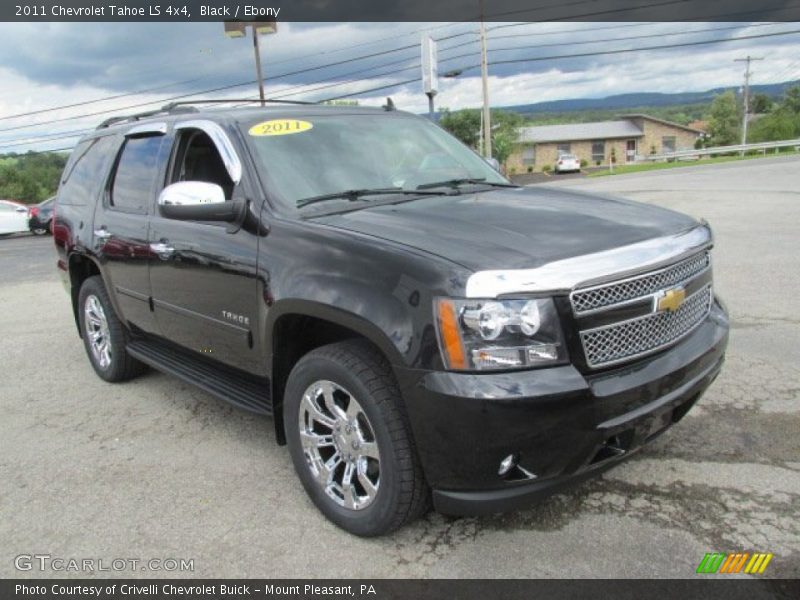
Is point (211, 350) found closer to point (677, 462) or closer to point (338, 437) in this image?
point (338, 437)

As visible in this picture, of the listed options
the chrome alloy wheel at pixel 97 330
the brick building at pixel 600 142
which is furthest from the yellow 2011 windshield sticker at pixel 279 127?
the brick building at pixel 600 142

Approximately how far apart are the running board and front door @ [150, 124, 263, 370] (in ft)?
0.37

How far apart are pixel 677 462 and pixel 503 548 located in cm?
118

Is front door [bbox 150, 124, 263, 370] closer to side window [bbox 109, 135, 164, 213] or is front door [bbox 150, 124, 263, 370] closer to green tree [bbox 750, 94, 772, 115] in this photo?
side window [bbox 109, 135, 164, 213]

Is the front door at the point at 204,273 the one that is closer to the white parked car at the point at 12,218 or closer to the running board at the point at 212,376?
the running board at the point at 212,376

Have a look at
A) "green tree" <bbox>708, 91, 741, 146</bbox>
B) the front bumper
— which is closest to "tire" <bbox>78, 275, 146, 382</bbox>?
the front bumper

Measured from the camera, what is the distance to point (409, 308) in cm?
256

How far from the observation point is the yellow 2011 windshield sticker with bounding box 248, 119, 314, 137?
3732 mm

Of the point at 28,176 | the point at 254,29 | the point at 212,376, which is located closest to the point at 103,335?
the point at 212,376

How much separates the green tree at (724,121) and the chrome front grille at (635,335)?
10387 cm

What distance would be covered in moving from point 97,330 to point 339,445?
10.9ft

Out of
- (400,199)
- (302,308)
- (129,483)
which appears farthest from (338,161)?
(129,483)

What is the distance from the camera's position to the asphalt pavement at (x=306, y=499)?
110 inches

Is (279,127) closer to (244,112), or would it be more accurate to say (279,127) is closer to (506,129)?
(244,112)
